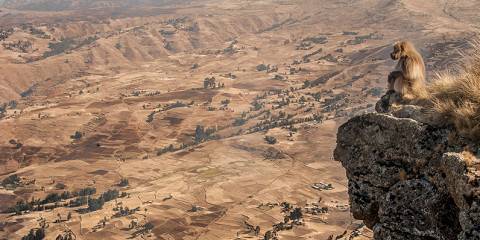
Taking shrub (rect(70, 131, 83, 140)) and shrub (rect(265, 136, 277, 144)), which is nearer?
shrub (rect(265, 136, 277, 144))

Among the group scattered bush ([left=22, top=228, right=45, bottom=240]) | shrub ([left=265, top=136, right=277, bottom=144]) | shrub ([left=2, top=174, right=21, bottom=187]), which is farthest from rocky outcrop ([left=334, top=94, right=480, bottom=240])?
shrub ([left=2, top=174, right=21, bottom=187])

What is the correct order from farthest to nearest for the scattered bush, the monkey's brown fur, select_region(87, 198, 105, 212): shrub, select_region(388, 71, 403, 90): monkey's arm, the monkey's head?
select_region(87, 198, 105, 212): shrub → the scattered bush → the monkey's head → select_region(388, 71, 403, 90): monkey's arm → the monkey's brown fur

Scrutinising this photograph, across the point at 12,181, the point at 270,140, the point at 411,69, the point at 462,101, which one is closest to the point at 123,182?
the point at 12,181

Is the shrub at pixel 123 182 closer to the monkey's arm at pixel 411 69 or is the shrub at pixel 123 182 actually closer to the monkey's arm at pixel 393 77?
the monkey's arm at pixel 393 77

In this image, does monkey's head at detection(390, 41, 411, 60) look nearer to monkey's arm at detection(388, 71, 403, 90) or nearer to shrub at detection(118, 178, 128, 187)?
monkey's arm at detection(388, 71, 403, 90)

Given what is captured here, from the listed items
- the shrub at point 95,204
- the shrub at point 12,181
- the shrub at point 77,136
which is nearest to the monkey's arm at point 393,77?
the shrub at point 95,204

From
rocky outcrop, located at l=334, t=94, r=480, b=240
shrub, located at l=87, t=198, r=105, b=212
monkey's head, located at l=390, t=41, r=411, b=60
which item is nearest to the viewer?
rocky outcrop, located at l=334, t=94, r=480, b=240
